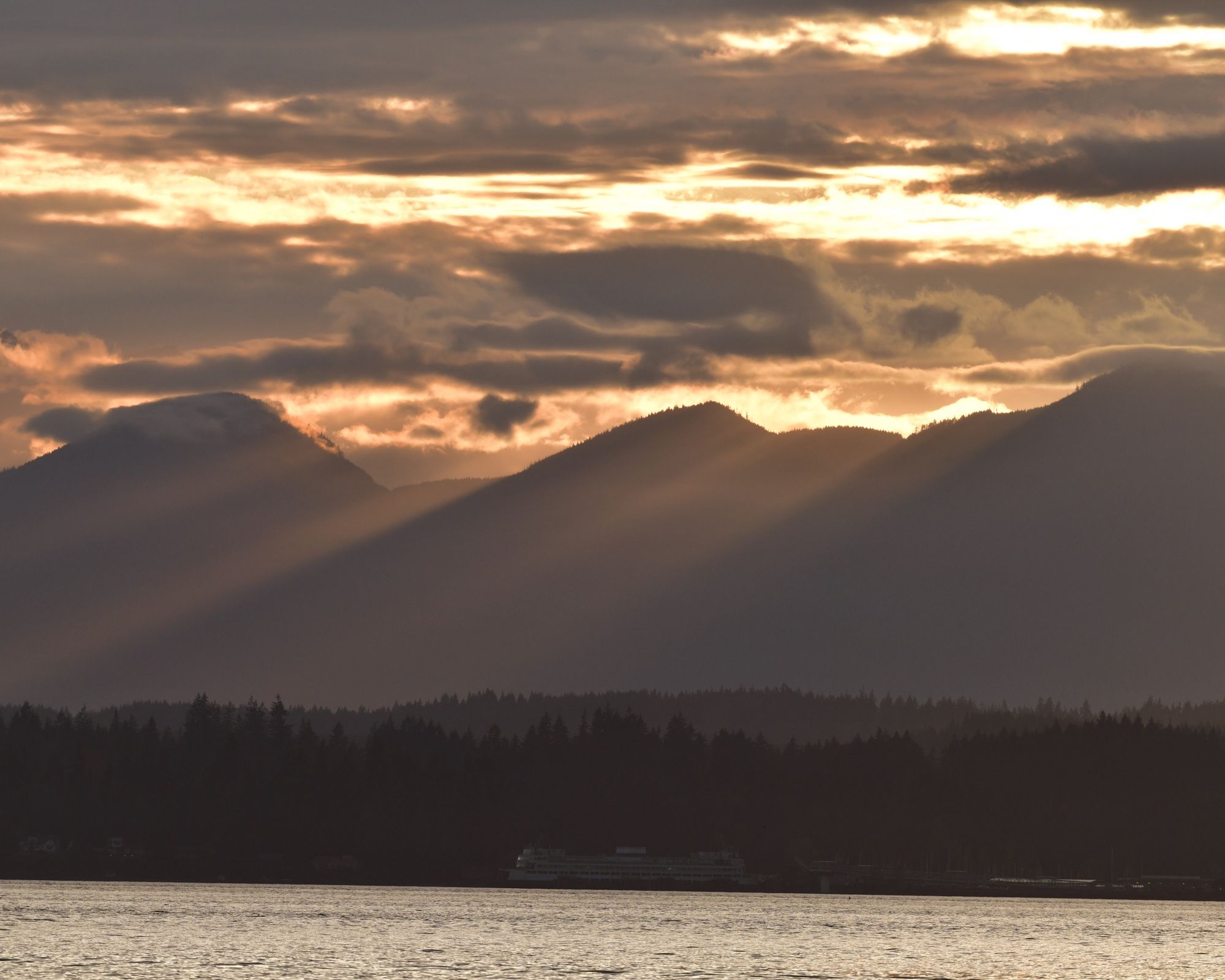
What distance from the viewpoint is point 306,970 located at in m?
171

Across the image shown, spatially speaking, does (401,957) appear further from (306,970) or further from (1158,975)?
(1158,975)

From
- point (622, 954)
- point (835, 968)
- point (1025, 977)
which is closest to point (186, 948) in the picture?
point (622, 954)

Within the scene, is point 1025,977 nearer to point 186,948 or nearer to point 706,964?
point 706,964

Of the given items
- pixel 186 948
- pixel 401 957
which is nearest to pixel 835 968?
pixel 401 957

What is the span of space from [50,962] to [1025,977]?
77.1 meters

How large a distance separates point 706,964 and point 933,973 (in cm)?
1860

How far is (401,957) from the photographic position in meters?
187

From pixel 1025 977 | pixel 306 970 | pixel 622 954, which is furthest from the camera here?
pixel 622 954

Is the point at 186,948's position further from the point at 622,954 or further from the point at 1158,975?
the point at 1158,975

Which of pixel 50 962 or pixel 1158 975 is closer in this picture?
pixel 50 962

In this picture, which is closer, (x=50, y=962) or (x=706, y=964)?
(x=50, y=962)

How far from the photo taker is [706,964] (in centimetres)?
18650

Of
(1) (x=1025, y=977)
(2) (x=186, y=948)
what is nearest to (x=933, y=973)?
(1) (x=1025, y=977)

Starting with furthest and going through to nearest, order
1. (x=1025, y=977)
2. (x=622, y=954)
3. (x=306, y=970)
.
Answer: (x=622, y=954) < (x=1025, y=977) < (x=306, y=970)
